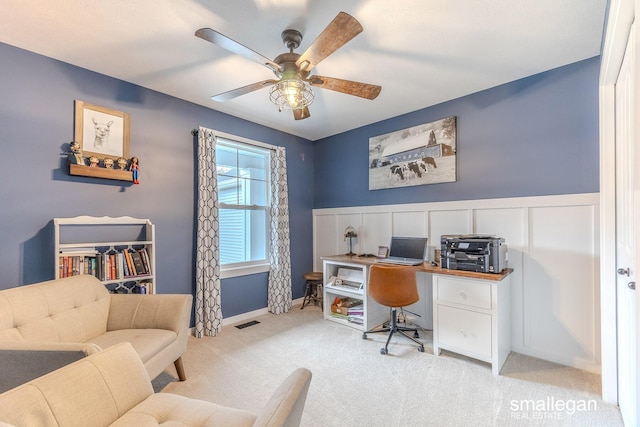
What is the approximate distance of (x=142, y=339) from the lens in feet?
6.19

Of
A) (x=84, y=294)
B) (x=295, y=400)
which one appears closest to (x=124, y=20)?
(x=84, y=294)

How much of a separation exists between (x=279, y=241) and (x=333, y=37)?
2.73 metres

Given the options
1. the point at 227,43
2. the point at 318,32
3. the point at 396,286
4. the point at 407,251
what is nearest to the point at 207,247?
the point at 396,286

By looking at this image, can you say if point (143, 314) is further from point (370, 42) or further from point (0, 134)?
point (370, 42)

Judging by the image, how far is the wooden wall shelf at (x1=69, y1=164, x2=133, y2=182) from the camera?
2348mm

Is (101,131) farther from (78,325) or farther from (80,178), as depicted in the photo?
(78,325)

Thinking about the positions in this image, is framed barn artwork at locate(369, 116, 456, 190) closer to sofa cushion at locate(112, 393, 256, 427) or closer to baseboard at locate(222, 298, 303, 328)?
baseboard at locate(222, 298, 303, 328)

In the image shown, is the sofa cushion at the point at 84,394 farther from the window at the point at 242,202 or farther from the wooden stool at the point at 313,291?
the wooden stool at the point at 313,291

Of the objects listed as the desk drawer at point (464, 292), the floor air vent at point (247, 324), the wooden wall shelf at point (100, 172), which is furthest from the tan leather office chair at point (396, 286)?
the wooden wall shelf at point (100, 172)

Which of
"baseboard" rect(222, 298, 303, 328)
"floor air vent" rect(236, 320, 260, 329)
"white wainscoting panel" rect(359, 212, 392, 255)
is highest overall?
"white wainscoting panel" rect(359, 212, 392, 255)

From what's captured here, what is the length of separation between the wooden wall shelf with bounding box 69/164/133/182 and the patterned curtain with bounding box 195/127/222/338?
68cm

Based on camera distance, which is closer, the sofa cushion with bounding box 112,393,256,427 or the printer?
the sofa cushion with bounding box 112,393,256,427

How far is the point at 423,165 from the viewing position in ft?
10.7

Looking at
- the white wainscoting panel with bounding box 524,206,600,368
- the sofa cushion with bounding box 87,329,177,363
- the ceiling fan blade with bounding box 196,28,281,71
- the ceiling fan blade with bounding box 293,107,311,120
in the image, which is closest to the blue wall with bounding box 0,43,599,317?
the white wainscoting panel with bounding box 524,206,600,368
